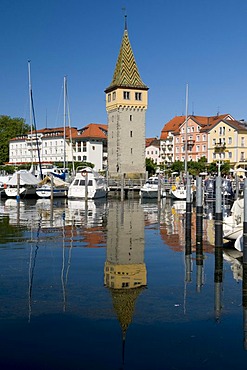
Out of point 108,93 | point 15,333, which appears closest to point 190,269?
point 15,333

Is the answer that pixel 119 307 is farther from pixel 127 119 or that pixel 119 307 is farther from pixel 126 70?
pixel 126 70

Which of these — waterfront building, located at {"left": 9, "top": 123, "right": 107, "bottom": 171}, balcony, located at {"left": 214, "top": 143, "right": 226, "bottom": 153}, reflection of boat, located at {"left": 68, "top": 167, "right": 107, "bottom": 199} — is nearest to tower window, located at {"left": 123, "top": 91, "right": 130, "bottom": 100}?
balcony, located at {"left": 214, "top": 143, "right": 226, "bottom": 153}

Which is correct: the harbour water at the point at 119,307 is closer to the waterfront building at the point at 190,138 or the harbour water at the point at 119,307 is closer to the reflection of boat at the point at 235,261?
the reflection of boat at the point at 235,261

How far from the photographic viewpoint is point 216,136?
9425 cm

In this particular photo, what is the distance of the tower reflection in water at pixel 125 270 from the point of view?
8.84 m

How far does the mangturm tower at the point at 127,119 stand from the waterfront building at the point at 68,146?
3275 centimetres

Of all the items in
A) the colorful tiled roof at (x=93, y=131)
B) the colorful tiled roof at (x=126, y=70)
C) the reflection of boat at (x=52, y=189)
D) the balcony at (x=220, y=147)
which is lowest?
the reflection of boat at (x=52, y=189)

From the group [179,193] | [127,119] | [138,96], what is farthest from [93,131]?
[179,193]

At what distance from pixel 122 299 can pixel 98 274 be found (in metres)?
2.51

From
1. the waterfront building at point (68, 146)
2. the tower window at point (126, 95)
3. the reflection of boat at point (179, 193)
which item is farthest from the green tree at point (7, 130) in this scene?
the reflection of boat at point (179, 193)

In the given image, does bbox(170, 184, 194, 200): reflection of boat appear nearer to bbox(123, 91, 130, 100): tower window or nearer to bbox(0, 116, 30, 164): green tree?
bbox(123, 91, 130, 100): tower window

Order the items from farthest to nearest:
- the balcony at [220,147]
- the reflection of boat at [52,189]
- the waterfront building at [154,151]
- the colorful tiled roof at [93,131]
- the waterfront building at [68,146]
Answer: the waterfront building at [154,151]
the waterfront building at [68,146]
the colorful tiled roof at [93,131]
the balcony at [220,147]
the reflection of boat at [52,189]

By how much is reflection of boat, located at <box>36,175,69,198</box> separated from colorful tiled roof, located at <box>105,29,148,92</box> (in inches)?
1129

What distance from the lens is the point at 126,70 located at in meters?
75.2
